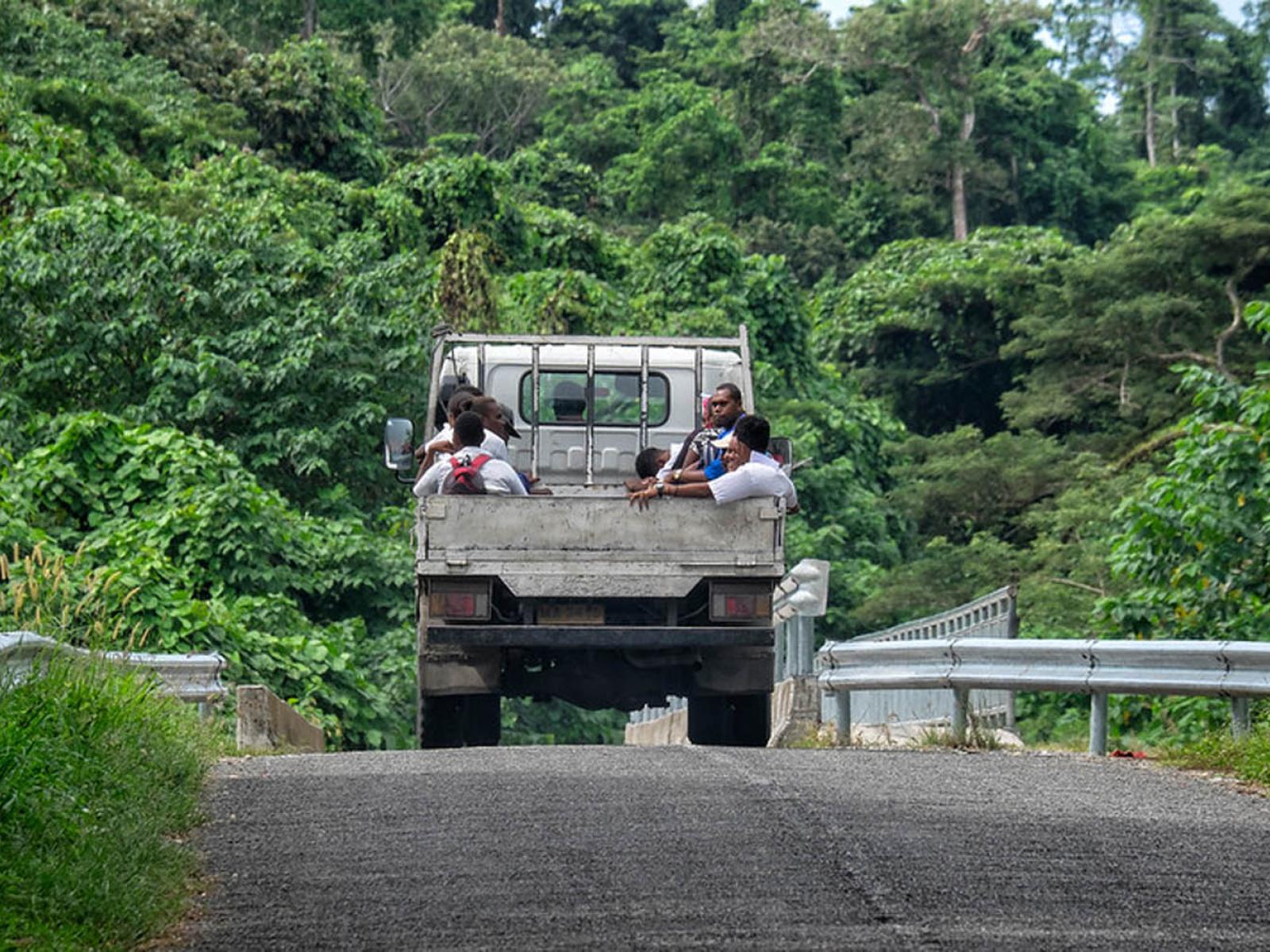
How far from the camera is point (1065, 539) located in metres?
32.5

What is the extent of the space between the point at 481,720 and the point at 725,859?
7.38 metres

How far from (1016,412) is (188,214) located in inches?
610

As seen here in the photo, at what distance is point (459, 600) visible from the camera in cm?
1330

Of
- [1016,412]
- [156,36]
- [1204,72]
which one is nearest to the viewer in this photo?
[1016,412]

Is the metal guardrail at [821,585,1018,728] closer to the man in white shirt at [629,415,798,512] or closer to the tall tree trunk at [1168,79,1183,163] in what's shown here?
the man in white shirt at [629,415,798,512]

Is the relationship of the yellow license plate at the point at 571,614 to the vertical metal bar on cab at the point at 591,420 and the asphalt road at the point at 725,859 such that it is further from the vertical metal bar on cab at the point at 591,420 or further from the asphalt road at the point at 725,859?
the vertical metal bar on cab at the point at 591,420

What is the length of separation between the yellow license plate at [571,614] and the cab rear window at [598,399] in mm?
3345

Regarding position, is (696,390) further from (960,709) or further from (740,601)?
(960,709)

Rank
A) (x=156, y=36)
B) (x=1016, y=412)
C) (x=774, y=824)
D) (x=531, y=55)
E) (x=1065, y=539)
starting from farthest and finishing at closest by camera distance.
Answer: (x=531, y=55) → (x=156, y=36) → (x=1016, y=412) → (x=1065, y=539) → (x=774, y=824)

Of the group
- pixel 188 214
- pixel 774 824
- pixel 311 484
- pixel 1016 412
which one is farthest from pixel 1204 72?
pixel 774 824

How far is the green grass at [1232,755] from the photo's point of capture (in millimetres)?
10961

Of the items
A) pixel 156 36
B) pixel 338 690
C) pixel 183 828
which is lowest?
pixel 338 690

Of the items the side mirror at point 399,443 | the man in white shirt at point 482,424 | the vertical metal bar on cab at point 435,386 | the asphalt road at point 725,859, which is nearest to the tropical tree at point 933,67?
the vertical metal bar on cab at point 435,386

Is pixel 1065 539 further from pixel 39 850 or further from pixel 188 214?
pixel 39 850
